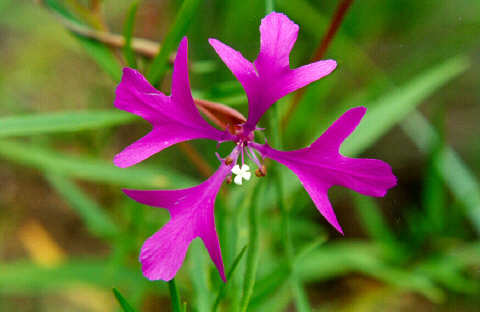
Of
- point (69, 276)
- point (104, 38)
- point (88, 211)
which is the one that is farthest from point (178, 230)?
point (69, 276)

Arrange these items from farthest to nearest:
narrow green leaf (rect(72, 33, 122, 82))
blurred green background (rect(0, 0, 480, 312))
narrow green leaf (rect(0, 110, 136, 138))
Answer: blurred green background (rect(0, 0, 480, 312)) < narrow green leaf (rect(72, 33, 122, 82)) < narrow green leaf (rect(0, 110, 136, 138))

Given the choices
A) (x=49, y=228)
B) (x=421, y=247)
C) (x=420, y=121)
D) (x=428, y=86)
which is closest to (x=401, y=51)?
(x=420, y=121)

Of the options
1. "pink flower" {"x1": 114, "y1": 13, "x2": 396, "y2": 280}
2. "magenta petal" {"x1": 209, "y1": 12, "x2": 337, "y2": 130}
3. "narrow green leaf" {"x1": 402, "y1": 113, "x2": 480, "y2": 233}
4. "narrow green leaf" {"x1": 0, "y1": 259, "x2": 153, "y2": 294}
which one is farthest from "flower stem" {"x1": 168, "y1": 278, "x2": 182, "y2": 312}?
"narrow green leaf" {"x1": 402, "y1": 113, "x2": 480, "y2": 233}

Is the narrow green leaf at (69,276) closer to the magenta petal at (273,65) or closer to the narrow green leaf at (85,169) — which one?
the narrow green leaf at (85,169)

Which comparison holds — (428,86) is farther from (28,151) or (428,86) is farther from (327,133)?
(28,151)

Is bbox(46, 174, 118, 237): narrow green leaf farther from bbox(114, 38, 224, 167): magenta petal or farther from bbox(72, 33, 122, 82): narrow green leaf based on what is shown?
bbox(114, 38, 224, 167): magenta petal

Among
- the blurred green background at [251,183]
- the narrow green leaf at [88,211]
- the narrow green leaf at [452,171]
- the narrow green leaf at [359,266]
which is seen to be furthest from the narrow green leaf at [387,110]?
the narrow green leaf at [88,211]
